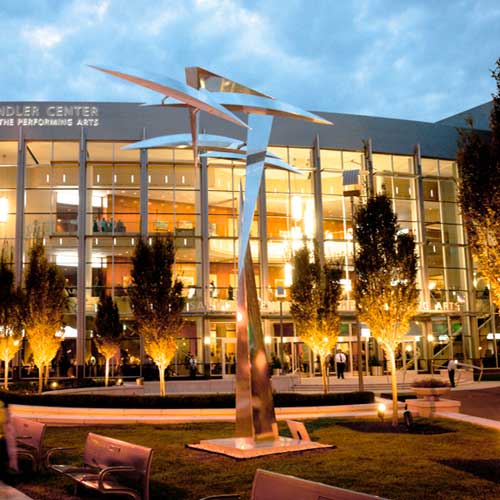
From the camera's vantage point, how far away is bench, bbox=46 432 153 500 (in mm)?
7469

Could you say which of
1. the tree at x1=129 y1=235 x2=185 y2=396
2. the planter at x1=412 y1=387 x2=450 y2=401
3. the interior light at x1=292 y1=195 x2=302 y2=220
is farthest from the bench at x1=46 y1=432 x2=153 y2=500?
the interior light at x1=292 y1=195 x2=302 y2=220

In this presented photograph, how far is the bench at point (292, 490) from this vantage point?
4.80 meters

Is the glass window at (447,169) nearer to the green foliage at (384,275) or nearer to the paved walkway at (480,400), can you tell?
the paved walkway at (480,400)

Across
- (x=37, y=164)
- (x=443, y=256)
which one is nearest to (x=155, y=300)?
(x=37, y=164)

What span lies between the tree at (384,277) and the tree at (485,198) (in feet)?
13.9

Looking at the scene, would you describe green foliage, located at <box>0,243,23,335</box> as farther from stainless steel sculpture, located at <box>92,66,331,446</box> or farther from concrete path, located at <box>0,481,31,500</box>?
concrete path, located at <box>0,481,31,500</box>

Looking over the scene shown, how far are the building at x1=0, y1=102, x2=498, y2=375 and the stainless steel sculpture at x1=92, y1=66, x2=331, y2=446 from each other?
26686mm

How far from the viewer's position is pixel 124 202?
4156cm

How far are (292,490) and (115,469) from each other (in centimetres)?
299

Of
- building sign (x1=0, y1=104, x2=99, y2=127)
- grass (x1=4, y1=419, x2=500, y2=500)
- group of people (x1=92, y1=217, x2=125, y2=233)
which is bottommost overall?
grass (x1=4, y1=419, x2=500, y2=500)

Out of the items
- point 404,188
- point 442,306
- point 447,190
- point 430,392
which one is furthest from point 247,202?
point 447,190

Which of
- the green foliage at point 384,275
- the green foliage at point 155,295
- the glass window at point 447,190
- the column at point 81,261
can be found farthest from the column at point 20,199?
the green foliage at point 384,275

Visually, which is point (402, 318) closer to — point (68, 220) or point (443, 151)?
point (68, 220)

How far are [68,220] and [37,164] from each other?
13.1ft
